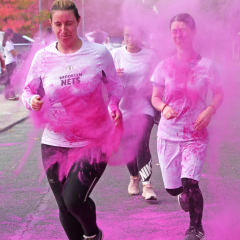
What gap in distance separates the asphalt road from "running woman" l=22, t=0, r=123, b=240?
937 millimetres

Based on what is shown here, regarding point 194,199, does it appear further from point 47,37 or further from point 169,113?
point 47,37

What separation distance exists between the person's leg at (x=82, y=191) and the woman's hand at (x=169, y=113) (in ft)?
2.15

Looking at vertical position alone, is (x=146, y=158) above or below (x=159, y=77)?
below

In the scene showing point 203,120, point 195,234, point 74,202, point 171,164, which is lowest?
point 195,234

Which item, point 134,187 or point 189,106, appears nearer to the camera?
point 189,106

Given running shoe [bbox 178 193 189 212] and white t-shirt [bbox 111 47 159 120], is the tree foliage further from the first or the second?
running shoe [bbox 178 193 189 212]

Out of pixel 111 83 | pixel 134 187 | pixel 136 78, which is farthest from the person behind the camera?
pixel 134 187

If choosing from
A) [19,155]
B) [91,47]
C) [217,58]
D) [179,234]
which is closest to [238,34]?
[217,58]

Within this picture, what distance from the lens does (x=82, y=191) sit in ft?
9.05

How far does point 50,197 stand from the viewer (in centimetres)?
482

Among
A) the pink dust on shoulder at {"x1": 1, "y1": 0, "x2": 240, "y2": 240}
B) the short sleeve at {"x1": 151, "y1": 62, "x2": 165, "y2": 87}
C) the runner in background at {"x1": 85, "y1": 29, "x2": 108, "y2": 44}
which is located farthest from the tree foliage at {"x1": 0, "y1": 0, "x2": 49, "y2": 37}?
the short sleeve at {"x1": 151, "y1": 62, "x2": 165, "y2": 87}

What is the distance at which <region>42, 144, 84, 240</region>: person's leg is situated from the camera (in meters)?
2.91

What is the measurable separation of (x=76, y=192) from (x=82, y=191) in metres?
0.04

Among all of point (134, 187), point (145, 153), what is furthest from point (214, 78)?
point (134, 187)
